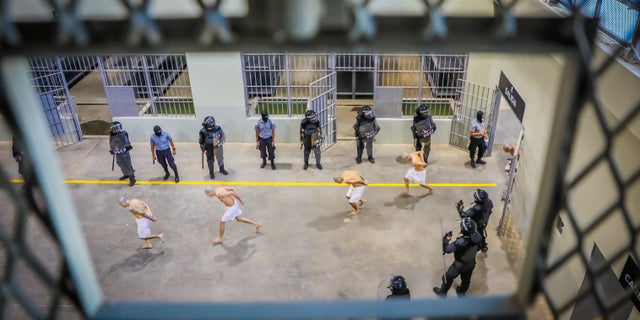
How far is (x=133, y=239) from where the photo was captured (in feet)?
30.1

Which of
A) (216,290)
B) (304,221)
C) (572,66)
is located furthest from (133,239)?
(572,66)

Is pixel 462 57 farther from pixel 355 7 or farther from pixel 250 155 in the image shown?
pixel 355 7

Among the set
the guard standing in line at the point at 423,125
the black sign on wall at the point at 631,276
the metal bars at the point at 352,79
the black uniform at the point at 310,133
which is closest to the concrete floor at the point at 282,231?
the black uniform at the point at 310,133

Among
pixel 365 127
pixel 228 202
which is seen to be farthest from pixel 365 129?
pixel 228 202

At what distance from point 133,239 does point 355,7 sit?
8670 millimetres

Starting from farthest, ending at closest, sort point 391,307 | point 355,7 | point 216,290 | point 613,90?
point 216,290 → point 613,90 → point 391,307 → point 355,7

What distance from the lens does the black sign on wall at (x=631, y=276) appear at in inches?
202

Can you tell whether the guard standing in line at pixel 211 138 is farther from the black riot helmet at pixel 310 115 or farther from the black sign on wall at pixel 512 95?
the black sign on wall at pixel 512 95

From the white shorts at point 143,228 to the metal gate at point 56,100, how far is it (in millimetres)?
5217

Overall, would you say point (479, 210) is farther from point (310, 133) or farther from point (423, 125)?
point (310, 133)

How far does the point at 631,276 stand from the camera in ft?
17.4

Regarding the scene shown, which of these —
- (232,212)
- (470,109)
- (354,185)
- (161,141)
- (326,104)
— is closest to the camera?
(232,212)

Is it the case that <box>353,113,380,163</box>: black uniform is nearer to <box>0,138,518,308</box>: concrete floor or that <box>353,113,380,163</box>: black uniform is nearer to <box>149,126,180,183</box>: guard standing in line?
<box>0,138,518,308</box>: concrete floor

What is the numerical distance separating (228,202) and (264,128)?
2.63 m
